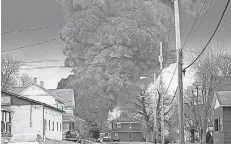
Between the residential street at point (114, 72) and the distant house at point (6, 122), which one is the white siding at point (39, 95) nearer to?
the residential street at point (114, 72)

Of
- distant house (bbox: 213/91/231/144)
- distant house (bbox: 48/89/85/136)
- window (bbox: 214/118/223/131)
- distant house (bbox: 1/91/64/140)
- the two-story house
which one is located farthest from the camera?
distant house (bbox: 48/89/85/136)


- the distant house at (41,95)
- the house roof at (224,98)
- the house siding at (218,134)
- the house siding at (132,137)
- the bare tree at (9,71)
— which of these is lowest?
the house siding at (132,137)

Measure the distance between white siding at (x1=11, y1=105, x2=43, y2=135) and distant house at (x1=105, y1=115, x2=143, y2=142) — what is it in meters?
65.4

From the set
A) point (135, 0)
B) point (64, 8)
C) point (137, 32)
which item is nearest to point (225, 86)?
point (137, 32)

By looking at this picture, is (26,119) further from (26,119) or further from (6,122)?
(6,122)

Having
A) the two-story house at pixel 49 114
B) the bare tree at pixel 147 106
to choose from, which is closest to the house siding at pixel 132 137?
the bare tree at pixel 147 106

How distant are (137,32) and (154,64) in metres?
10.2

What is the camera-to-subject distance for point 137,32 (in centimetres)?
9944

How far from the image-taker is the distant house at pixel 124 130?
114m

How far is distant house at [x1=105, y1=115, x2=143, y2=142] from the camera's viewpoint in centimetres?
11394

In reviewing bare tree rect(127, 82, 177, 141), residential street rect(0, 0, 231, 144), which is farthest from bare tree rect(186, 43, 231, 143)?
bare tree rect(127, 82, 177, 141)

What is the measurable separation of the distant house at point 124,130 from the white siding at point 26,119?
65423 millimetres

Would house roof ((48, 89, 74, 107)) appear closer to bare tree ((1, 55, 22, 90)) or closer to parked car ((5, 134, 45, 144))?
bare tree ((1, 55, 22, 90))

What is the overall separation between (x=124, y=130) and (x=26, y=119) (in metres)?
70.4
